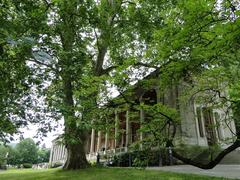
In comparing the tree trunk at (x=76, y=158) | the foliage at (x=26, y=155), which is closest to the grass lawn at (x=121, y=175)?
the tree trunk at (x=76, y=158)

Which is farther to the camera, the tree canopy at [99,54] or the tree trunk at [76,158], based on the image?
the tree trunk at [76,158]

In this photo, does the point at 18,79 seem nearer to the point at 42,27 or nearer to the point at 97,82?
the point at 42,27

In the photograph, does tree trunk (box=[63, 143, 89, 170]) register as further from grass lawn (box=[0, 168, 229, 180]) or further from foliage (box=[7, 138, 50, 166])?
foliage (box=[7, 138, 50, 166])

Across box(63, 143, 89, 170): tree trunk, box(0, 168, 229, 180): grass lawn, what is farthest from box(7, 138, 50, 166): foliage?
box(0, 168, 229, 180): grass lawn

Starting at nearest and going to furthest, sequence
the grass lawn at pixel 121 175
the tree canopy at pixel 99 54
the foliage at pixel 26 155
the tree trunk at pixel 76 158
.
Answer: the tree canopy at pixel 99 54 < the grass lawn at pixel 121 175 < the tree trunk at pixel 76 158 < the foliage at pixel 26 155

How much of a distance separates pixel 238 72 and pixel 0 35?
209 inches

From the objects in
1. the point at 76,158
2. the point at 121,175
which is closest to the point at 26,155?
the point at 76,158

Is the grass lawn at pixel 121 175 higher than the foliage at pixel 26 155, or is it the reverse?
the foliage at pixel 26 155

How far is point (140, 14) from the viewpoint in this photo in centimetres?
1627

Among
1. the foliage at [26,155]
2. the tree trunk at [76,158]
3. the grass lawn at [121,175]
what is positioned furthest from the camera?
the foliage at [26,155]

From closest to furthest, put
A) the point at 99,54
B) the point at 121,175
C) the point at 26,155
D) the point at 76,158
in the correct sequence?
the point at 121,175, the point at 76,158, the point at 99,54, the point at 26,155

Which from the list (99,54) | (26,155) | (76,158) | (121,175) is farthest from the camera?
(26,155)

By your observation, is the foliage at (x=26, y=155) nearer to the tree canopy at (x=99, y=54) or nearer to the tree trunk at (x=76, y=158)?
the tree trunk at (x=76, y=158)

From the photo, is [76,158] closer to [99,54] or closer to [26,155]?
[99,54]
